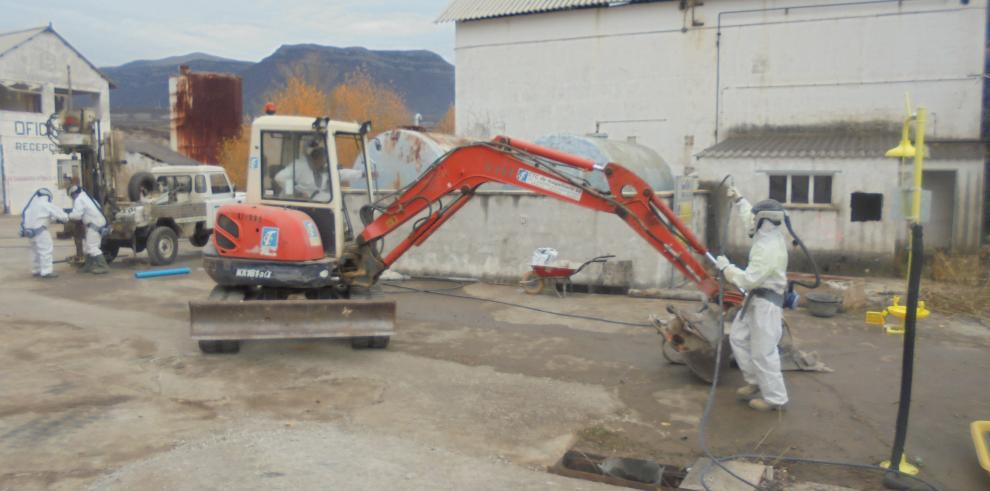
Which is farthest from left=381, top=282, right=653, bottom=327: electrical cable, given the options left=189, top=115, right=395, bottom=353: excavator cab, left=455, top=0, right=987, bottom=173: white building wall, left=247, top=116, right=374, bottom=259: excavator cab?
left=455, top=0, right=987, bottom=173: white building wall

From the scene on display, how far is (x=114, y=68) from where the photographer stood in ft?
278

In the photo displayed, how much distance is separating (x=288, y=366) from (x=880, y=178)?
1275 cm

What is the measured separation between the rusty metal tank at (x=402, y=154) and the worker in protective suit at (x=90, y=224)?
15.9 ft

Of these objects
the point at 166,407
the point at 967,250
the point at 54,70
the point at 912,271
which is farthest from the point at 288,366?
the point at 54,70

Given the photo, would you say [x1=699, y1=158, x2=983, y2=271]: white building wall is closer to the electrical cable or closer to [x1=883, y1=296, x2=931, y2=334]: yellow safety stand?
[x1=883, y1=296, x2=931, y2=334]: yellow safety stand

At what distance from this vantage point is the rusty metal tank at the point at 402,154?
1541cm

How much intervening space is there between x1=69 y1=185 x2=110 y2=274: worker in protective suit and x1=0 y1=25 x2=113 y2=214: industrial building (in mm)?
15923

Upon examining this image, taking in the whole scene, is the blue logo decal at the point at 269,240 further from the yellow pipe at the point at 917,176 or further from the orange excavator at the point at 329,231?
the yellow pipe at the point at 917,176

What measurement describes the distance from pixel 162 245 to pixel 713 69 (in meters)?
13.8

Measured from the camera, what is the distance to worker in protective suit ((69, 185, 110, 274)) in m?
14.3

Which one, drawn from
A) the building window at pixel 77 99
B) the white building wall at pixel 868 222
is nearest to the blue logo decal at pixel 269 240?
the white building wall at pixel 868 222

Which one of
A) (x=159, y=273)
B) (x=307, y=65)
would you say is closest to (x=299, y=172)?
(x=159, y=273)

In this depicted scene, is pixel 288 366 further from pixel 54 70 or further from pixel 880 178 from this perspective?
pixel 54 70

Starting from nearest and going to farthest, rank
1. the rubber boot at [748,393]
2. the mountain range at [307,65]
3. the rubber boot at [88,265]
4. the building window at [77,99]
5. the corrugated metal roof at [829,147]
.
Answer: the rubber boot at [748,393] → the rubber boot at [88,265] → the corrugated metal roof at [829,147] → the building window at [77,99] → the mountain range at [307,65]
